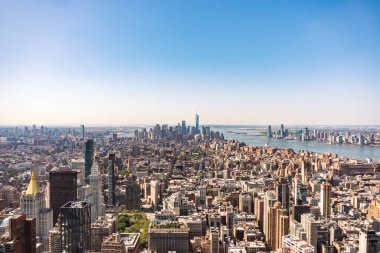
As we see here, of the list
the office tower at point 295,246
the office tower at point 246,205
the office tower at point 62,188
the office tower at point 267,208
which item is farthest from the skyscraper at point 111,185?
the office tower at point 295,246

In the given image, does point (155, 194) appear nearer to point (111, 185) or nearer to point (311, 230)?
point (111, 185)

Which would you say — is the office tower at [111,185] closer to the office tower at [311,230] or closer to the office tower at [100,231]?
the office tower at [100,231]

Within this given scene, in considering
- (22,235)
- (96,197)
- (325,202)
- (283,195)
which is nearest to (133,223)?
(96,197)

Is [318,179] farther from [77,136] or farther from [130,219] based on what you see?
[77,136]

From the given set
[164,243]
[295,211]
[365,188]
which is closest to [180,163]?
[365,188]

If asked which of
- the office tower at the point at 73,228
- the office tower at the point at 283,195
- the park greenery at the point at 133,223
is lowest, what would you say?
the park greenery at the point at 133,223
